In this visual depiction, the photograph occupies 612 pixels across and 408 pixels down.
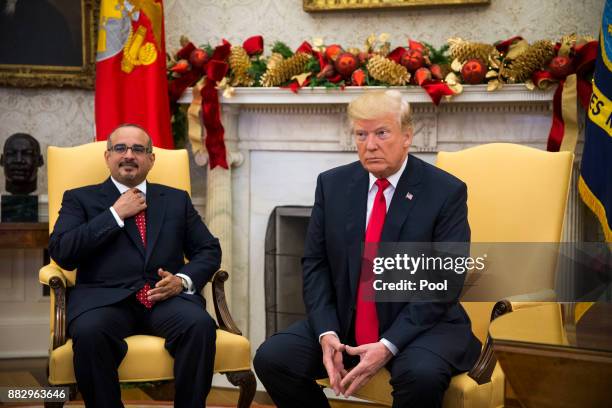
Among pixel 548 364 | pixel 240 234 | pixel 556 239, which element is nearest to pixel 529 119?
pixel 556 239

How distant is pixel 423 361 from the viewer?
253 cm

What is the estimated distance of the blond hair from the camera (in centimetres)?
275

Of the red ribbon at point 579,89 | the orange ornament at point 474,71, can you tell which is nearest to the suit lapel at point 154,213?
the orange ornament at point 474,71

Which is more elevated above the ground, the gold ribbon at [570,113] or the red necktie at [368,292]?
the gold ribbon at [570,113]

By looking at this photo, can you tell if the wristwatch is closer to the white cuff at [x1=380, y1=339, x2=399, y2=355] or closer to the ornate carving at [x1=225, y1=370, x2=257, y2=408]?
the ornate carving at [x1=225, y1=370, x2=257, y2=408]

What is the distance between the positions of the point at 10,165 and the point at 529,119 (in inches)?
111

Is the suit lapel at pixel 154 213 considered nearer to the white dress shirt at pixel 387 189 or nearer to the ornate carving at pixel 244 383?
the ornate carving at pixel 244 383

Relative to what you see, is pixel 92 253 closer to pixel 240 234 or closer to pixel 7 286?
pixel 240 234

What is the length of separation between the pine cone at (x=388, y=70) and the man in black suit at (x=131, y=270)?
119cm

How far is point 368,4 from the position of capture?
4.56 metres

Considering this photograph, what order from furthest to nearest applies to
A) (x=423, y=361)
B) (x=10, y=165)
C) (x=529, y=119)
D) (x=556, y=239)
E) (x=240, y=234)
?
(x=240, y=234) → (x=10, y=165) → (x=529, y=119) → (x=556, y=239) → (x=423, y=361)

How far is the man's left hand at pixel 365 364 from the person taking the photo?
256cm

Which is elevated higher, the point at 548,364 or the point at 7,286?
the point at 548,364

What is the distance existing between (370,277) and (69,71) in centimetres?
295
